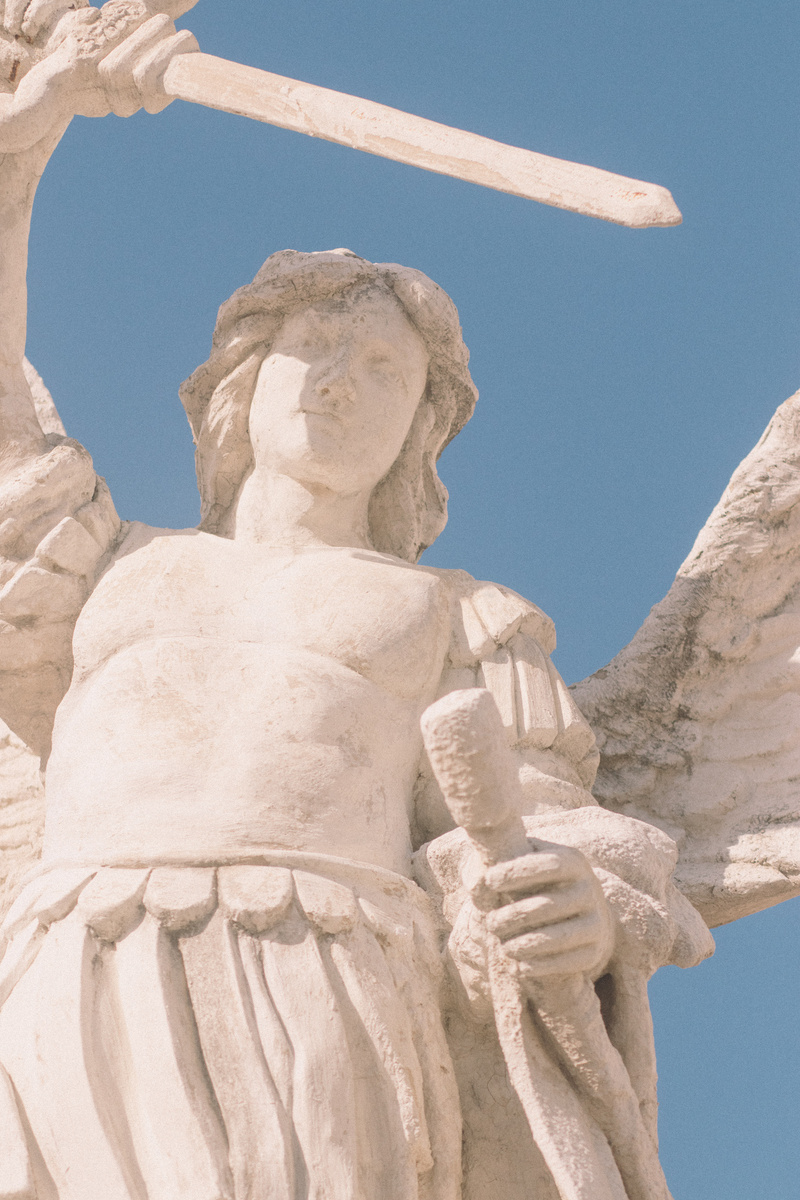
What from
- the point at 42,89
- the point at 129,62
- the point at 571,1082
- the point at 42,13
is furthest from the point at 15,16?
the point at 571,1082

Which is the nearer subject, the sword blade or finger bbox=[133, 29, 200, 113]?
the sword blade

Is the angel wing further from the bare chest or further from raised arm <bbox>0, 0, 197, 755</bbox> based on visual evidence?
the bare chest

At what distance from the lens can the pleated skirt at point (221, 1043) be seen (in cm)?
384

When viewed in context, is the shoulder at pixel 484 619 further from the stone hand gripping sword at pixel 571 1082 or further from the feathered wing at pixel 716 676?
the stone hand gripping sword at pixel 571 1082

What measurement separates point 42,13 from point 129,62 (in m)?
0.52

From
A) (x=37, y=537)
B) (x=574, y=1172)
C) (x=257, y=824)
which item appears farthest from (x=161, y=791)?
(x=574, y=1172)

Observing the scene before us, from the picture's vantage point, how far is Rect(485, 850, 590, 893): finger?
384cm

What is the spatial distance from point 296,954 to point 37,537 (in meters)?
1.56

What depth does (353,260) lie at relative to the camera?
551cm

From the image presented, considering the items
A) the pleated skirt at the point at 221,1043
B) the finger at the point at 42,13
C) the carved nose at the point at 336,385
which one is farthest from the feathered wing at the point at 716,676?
the finger at the point at 42,13

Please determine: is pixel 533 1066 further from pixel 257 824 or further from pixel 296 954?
pixel 257 824

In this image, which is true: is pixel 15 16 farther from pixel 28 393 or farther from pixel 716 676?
pixel 716 676

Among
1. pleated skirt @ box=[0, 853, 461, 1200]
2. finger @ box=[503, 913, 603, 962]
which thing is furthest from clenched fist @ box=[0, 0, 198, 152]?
finger @ box=[503, 913, 603, 962]

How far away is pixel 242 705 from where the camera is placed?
180 inches
